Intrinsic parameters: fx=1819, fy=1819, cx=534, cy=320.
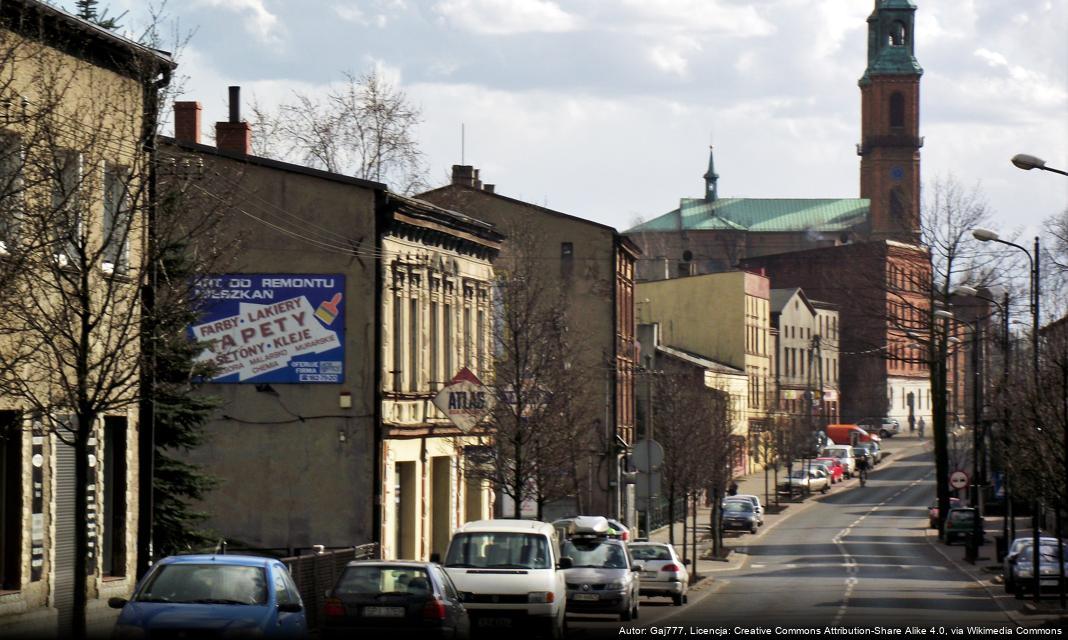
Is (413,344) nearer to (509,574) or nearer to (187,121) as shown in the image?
(187,121)

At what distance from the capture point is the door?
84.1ft

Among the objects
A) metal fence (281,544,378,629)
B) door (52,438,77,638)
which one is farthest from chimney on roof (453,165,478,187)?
door (52,438,77,638)

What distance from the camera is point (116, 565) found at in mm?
28266

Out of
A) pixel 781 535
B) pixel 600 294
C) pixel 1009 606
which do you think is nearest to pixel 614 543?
pixel 1009 606

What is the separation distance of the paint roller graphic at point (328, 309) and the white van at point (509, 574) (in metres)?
12.5

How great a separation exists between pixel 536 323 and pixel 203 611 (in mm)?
25613

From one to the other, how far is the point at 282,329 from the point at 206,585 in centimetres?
2099

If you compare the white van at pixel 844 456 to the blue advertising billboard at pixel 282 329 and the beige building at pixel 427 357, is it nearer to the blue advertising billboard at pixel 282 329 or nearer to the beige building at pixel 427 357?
the beige building at pixel 427 357

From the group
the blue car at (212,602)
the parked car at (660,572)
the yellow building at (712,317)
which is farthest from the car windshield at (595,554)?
the yellow building at (712,317)

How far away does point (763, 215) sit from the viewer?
190m

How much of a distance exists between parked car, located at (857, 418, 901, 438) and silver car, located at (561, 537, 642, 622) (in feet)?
355

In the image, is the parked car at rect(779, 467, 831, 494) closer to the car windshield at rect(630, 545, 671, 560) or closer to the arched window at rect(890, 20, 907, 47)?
the car windshield at rect(630, 545, 671, 560)

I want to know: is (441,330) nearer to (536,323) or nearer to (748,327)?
(536,323)

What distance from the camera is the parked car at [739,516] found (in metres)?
71.8
